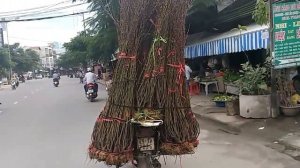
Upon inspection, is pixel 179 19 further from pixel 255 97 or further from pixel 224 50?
pixel 224 50

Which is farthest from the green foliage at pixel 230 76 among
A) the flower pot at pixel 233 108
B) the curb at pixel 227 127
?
the curb at pixel 227 127

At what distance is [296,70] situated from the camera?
9.72 metres

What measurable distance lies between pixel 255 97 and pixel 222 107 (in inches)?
102

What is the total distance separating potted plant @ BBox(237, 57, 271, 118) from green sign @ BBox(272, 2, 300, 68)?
0.43 metres

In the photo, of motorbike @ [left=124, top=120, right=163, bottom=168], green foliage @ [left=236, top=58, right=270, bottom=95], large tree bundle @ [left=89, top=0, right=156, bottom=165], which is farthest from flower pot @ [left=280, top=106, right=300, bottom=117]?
large tree bundle @ [left=89, top=0, right=156, bottom=165]

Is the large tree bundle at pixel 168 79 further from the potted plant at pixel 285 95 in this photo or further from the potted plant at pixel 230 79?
the potted plant at pixel 230 79

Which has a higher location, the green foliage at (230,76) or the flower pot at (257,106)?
the green foliage at (230,76)

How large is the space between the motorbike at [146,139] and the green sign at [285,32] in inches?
191

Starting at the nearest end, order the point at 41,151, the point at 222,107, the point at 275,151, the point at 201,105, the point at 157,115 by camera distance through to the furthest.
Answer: the point at 157,115
the point at 275,151
the point at 41,151
the point at 222,107
the point at 201,105

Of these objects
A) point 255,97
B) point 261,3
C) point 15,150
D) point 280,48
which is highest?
point 261,3

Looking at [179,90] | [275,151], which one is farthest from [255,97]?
[179,90]

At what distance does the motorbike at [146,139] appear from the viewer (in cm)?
438

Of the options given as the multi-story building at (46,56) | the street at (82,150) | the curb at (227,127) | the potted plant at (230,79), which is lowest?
the street at (82,150)

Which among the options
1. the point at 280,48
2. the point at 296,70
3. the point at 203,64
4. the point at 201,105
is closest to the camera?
the point at 280,48
